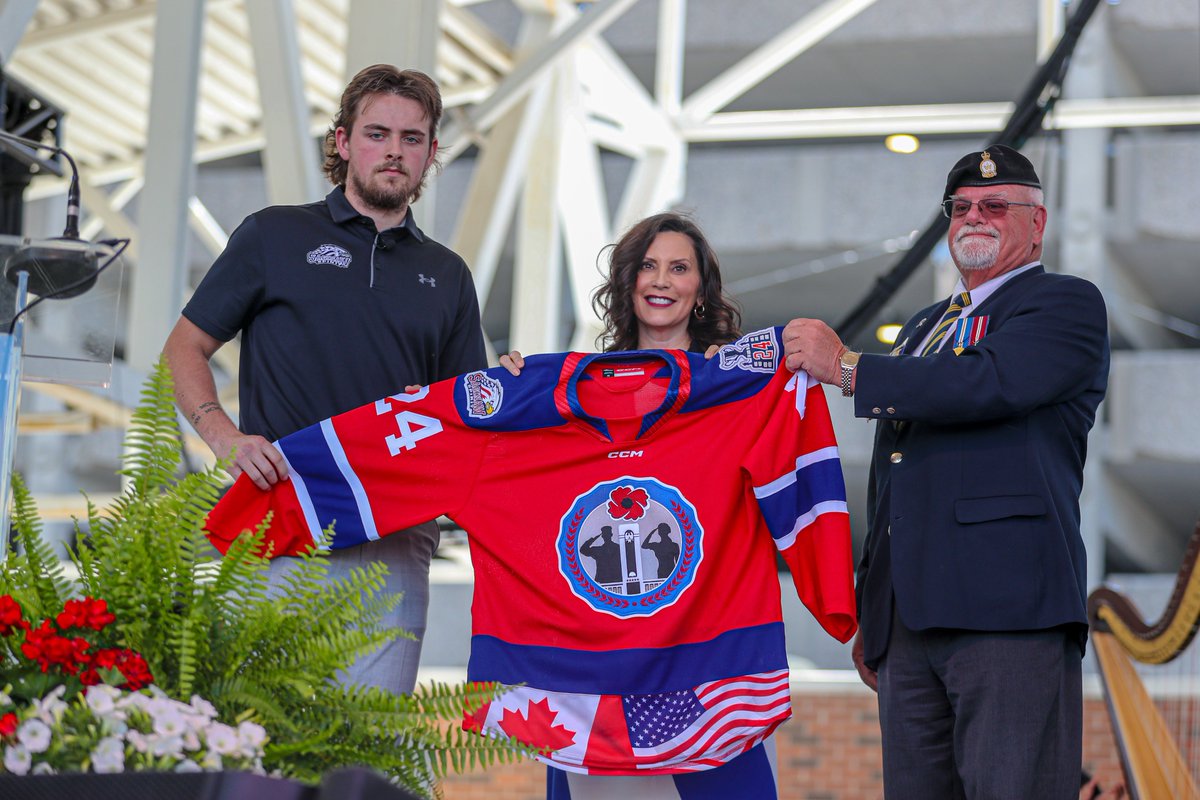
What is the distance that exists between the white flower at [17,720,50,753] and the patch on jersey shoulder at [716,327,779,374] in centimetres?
174

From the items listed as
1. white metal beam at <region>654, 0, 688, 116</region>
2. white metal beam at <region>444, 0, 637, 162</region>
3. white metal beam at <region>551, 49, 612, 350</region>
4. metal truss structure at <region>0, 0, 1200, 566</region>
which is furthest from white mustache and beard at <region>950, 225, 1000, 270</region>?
white metal beam at <region>654, 0, 688, 116</region>

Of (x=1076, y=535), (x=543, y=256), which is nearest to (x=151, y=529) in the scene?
(x=1076, y=535)

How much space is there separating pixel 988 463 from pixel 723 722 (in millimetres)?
687

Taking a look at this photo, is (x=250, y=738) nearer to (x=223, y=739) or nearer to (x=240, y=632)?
(x=223, y=739)

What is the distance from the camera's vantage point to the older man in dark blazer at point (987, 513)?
8.41 feet

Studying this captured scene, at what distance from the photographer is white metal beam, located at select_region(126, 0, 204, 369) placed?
18.6ft

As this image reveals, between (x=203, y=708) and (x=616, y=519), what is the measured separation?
1.43m

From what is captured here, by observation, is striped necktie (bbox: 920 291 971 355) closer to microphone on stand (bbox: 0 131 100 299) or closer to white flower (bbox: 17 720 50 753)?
microphone on stand (bbox: 0 131 100 299)

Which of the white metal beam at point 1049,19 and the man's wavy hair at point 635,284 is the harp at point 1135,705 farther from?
the white metal beam at point 1049,19

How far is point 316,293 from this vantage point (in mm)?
2793

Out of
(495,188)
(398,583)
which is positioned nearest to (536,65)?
(495,188)

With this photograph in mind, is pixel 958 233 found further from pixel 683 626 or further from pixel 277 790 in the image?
pixel 277 790

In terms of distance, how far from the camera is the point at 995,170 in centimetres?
275

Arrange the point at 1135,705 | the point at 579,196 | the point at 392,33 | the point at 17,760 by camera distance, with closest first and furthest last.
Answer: the point at 17,760, the point at 1135,705, the point at 392,33, the point at 579,196
